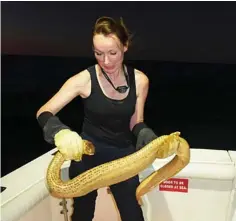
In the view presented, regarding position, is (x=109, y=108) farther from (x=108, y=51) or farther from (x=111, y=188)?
(x=111, y=188)

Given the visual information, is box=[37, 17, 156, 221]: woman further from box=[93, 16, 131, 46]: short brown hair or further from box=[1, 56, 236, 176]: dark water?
box=[1, 56, 236, 176]: dark water

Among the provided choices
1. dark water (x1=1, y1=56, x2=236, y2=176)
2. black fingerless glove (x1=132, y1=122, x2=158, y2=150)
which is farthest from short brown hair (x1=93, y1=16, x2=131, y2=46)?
dark water (x1=1, y1=56, x2=236, y2=176)

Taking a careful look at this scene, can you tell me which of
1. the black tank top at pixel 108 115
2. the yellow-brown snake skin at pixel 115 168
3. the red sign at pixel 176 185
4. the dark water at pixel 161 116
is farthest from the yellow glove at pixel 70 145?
the dark water at pixel 161 116

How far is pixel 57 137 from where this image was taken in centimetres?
104

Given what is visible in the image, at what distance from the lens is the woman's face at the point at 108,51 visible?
3.58 feet

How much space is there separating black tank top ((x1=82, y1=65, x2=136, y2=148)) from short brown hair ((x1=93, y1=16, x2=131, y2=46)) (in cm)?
12

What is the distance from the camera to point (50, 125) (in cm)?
109

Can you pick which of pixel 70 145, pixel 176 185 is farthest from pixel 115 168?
pixel 176 185

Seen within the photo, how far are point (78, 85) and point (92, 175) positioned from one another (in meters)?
0.27

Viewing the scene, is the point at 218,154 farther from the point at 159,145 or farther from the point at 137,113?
the point at 159,145

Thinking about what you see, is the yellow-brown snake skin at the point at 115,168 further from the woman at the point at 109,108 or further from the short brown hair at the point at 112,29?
the short brown hair at the point at 112,29

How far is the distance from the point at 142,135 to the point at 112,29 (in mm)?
320

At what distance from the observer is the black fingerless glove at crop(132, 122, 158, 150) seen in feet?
3.77

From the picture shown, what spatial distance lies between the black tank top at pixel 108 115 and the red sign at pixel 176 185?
1.53ft
